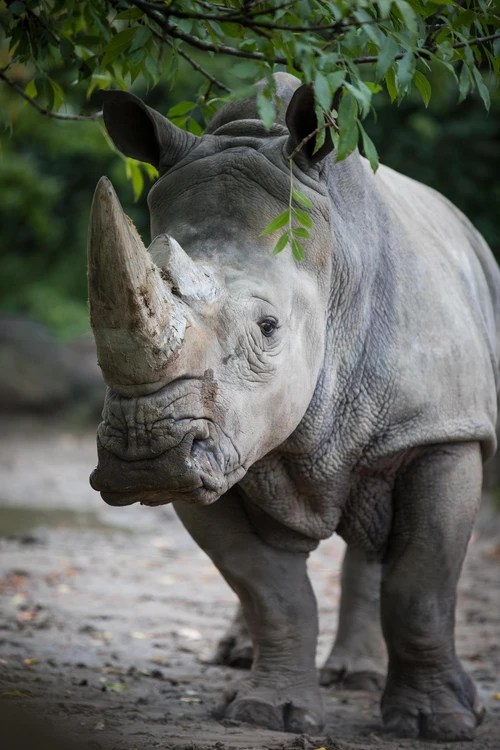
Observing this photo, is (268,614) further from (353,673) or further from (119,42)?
(119,42)

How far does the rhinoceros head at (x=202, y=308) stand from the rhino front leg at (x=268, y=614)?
0.89 meters

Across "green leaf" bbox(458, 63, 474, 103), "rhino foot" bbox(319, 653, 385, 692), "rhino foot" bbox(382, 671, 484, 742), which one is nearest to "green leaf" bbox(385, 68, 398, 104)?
"green leaf" bbox(458, 63, 474, 103)

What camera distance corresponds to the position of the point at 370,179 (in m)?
5.23

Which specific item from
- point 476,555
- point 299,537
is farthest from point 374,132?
point 299,537

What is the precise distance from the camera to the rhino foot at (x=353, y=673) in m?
6.18

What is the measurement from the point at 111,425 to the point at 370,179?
192cm

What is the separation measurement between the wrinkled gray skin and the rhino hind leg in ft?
3.59

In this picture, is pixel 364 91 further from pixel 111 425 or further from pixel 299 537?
pixel 299 537

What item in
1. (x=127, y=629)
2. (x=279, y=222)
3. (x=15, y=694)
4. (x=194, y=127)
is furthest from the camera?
(x=127, y=629)

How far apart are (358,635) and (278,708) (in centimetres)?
124

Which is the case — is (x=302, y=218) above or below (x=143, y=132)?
below

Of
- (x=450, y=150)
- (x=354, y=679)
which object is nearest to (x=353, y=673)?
(x=354, y=679)

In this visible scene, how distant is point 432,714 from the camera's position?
5.21 meters

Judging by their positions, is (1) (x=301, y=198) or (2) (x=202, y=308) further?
(1) (x=301, y=198)
